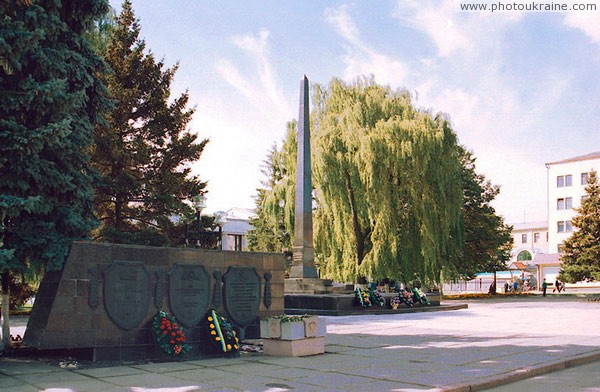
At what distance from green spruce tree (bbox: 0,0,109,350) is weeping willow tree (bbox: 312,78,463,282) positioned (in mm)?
17400

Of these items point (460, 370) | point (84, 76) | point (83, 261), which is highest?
point (84, 76)

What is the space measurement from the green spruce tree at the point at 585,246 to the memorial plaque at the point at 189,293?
3086cm

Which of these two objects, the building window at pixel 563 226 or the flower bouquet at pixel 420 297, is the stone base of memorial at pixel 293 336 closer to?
the flower bouquet at pixel 420 297

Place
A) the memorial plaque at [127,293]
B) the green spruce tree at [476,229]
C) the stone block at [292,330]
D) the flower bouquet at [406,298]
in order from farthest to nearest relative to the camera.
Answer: the green spruce tree at [476,229] → the flower bouquet at [406,298] → the stone block at [292,330] → the memorial plaque at [127,293]

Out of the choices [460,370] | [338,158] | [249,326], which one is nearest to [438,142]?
[338,158]

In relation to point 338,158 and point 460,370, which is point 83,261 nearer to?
point 460,370

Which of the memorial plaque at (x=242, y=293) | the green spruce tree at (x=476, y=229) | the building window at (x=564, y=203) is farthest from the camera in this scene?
the building window at (x=564, y=203)

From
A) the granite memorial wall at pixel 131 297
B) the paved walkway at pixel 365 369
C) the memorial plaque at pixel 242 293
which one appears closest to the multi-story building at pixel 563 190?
the paved walkway at pixel 365 369

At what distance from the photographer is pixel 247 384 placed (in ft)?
25.6

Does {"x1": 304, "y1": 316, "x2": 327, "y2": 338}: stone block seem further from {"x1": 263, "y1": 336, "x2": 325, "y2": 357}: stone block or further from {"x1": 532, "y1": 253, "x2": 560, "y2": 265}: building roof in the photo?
{"x1": 532, "y1": 253, "x2": 560, "y2": 265}: building roof

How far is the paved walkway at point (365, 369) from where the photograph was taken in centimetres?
772

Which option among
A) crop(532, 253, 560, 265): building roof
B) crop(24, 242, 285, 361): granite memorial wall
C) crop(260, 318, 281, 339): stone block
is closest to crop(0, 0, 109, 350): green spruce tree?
crop(24, 242, 285, 361): granite memorial wall

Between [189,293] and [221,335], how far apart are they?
3.08 ft

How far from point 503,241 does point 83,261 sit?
34.9 metres
